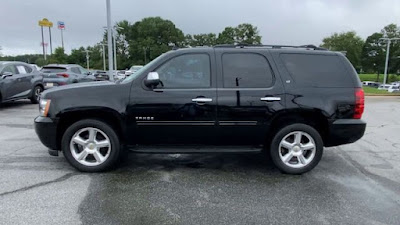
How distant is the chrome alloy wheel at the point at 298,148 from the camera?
4.95 m

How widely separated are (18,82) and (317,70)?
1063 centimetres

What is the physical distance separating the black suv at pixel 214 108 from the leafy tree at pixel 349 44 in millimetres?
81749

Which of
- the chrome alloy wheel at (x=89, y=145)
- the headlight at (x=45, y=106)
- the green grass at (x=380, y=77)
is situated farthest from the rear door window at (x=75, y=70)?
the green grass at (x=380, y=77)

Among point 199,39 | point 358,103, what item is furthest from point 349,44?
point 358,103

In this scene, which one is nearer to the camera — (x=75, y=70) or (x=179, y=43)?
(x=75, y=70)

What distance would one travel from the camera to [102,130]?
190 inches

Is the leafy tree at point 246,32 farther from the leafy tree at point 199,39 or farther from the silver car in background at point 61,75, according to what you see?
the silver car in background at point 61,75

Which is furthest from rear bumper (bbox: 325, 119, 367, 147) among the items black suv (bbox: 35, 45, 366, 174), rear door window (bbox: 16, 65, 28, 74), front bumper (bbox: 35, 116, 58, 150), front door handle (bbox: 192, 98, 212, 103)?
rear door window (bbox: 16, 65, 28, 74)

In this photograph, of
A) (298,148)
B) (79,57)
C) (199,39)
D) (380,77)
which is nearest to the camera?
(298,148)

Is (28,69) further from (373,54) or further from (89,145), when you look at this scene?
(373,54)

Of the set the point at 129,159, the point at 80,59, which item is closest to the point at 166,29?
the point at 80,59

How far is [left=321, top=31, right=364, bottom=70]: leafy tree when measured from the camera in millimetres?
80688

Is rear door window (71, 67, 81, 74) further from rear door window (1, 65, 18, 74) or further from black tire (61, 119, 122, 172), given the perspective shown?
black tire (61, 119, 122, 172)

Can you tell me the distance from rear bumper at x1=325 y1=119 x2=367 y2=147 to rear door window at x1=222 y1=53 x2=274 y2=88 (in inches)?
43.8
